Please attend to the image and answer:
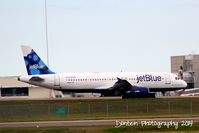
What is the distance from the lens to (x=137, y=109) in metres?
46.7

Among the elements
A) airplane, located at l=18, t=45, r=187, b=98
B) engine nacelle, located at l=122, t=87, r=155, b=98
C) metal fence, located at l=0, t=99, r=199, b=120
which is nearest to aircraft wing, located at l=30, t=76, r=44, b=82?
airplane, located at l=18, t=45, r=187, b=98

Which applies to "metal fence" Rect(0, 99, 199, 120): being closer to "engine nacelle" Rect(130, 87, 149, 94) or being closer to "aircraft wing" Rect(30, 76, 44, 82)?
"engine nacelle" Rect(130, 87, 149, 94)

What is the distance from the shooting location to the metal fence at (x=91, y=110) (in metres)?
44.9

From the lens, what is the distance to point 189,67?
106750mm

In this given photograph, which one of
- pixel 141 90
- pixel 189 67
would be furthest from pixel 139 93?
pixel 189 67

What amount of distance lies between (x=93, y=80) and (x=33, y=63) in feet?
26.1

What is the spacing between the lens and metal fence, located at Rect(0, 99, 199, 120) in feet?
147

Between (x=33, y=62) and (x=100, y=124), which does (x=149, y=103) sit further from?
(x=33, y=62)

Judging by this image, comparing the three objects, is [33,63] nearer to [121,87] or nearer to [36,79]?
[36,79]

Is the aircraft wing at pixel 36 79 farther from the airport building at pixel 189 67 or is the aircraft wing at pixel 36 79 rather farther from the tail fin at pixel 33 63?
the airport building at pixel 189 67

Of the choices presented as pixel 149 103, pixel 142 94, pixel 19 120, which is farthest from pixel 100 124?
pixel 142 94

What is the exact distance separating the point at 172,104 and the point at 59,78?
20532 mm

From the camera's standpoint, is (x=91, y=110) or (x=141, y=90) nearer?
(x=91, y=110)

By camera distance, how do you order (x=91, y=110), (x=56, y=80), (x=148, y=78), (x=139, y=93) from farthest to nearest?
(x=148, y=78) < (x=56, y=80) < (x=139, y=93) < (x=91, y=110)
